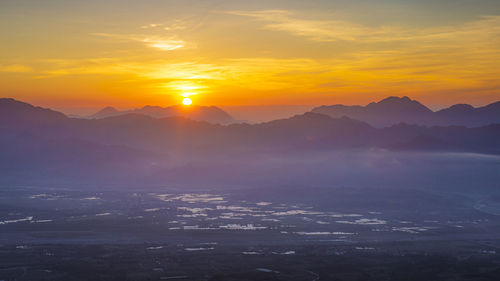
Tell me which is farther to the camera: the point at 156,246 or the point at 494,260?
the point at 156,246

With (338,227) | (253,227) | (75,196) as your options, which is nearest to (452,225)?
(338,227)

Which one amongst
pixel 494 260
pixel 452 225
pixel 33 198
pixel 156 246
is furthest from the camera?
pixel 33 198

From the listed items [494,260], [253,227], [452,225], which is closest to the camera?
[494,260]

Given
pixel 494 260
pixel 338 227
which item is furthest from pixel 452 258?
pixel 338 227

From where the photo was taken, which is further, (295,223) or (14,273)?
(295,223)

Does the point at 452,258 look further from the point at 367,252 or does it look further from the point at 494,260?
the point at 367,252

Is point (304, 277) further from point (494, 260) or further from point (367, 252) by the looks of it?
point (494, 260)

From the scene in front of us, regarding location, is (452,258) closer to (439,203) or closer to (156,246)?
(156,246)

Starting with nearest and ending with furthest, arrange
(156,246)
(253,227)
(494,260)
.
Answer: (494,260) → (156,246) → (253,227)

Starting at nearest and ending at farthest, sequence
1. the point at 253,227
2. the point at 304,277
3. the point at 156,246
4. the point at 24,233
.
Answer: the point at 304,277
the point at 156,246
the point at 24,233
the point at 253,227
